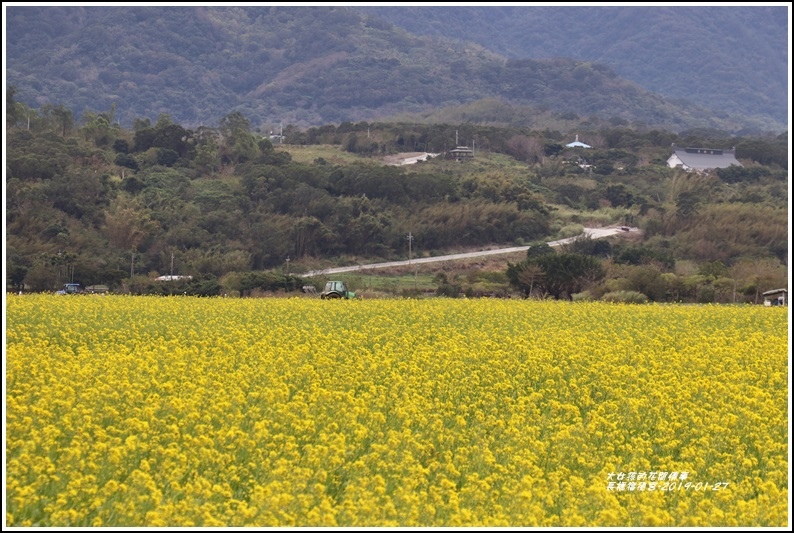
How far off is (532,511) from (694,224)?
63108 millimetres

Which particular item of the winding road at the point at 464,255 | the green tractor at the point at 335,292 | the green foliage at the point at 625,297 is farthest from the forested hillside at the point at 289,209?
the green tractor at the point at 335,292

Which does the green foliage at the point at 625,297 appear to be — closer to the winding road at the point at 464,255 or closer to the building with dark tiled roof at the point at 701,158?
the winding road at the point at 464,255

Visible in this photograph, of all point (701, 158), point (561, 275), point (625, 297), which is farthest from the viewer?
point (701, 158)

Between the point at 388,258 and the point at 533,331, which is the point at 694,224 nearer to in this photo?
the point at 388,258

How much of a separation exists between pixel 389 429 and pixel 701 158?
327 ft

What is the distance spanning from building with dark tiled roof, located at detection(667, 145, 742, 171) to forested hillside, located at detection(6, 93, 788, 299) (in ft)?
25.6

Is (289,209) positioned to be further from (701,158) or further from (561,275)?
(701,158)

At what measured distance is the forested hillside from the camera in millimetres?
57156

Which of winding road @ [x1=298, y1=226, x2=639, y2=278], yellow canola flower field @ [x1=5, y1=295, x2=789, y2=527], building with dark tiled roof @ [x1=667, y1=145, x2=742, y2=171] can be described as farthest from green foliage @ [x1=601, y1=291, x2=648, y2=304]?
building with dark tiled roof @ [x1=667, y1=145, x2=742, y2=171]

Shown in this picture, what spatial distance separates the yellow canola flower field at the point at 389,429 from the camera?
969cm

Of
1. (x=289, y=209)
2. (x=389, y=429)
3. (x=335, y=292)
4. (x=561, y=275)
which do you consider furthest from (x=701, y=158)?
(x=389, y=429)

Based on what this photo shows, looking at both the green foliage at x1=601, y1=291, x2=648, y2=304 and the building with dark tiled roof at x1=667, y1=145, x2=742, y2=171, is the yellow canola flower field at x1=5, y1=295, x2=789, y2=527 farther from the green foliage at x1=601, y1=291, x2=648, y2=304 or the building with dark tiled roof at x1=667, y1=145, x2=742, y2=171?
the building with dark tiled roof at x1=667, y1=145, x2=742, y2=171

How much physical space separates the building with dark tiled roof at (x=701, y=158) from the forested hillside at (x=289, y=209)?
782 centimetres

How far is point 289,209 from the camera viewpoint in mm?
69875
